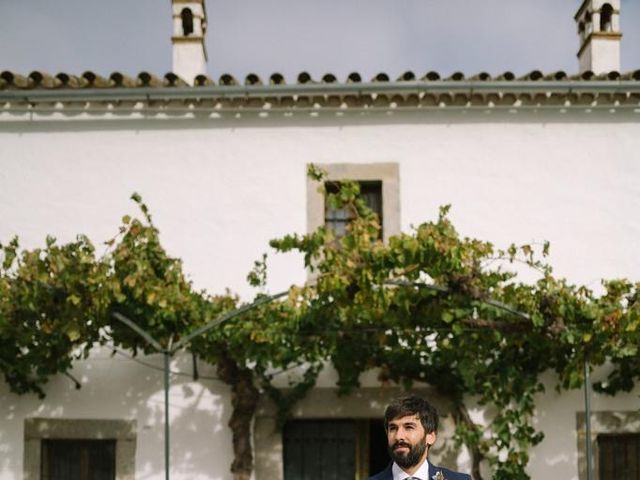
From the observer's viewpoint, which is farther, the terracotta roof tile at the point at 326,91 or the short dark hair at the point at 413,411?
the terracotta roof tile at the point at 326,91

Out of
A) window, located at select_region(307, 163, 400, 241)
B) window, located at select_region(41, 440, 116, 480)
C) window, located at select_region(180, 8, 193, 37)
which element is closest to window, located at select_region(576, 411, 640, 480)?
window, located at select_region(307, 163, 400, 241)

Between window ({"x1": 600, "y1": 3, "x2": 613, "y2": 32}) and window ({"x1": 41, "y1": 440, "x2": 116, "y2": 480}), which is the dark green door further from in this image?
window ({"x1": 600, "y1": 3, "x2": 613, "y2": 32})

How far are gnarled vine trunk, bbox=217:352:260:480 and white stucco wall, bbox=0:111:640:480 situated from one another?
14cm

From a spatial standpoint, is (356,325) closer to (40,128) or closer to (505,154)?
(505,154)

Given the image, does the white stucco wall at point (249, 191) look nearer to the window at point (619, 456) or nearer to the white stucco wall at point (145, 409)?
the white stucco wall at point (145, 409)

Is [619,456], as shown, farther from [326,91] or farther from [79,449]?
[79,449]

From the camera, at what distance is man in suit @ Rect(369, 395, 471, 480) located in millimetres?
2346

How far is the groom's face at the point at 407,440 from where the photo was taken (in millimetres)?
2342

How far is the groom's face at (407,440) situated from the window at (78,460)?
3844 millimetres

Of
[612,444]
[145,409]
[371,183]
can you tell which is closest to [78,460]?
[145,409]

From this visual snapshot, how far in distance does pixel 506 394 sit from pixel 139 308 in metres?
2.94

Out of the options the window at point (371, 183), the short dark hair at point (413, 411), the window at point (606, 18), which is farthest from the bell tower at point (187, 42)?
the short dark hair at point (413, 411)

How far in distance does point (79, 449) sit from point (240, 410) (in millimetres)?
1507

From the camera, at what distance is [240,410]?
5262 mm
